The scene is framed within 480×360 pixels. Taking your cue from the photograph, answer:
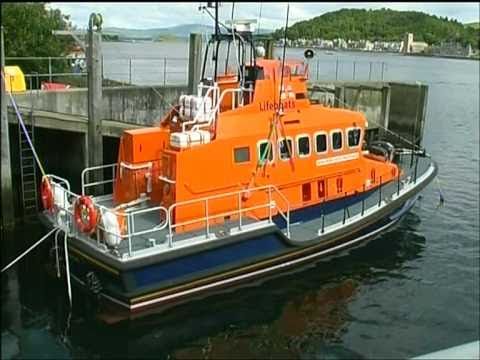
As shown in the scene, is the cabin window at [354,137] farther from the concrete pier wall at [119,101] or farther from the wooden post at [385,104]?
the wooden post at [385,104]


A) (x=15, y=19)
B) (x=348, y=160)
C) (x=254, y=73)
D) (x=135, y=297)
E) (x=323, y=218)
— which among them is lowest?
(x=135, y=297)

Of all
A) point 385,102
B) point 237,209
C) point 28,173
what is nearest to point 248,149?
point 237,209

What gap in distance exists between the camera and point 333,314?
26.4 feet

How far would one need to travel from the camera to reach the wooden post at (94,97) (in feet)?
34.8

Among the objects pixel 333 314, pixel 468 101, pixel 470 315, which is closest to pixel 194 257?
pixel 333 314

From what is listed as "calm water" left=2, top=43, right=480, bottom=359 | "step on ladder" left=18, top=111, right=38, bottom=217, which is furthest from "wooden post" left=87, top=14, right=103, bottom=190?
"calm water" left=2, top=43, right=480, bottom=359

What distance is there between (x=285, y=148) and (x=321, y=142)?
81 cm

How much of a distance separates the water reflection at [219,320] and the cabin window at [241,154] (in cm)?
191

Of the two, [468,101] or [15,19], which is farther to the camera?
[468,101]

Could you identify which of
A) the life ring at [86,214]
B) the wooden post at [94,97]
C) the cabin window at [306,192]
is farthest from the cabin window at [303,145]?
the wooden post at [94,97]

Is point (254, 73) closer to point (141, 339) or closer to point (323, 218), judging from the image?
point (323, 218)

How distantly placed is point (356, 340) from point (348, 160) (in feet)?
11.7

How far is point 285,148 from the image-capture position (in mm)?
8930

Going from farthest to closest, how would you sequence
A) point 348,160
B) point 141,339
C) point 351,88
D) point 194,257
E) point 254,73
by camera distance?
point 351,88 < point 348,160 < point 254,73 < point 194,257 < point 141,339
